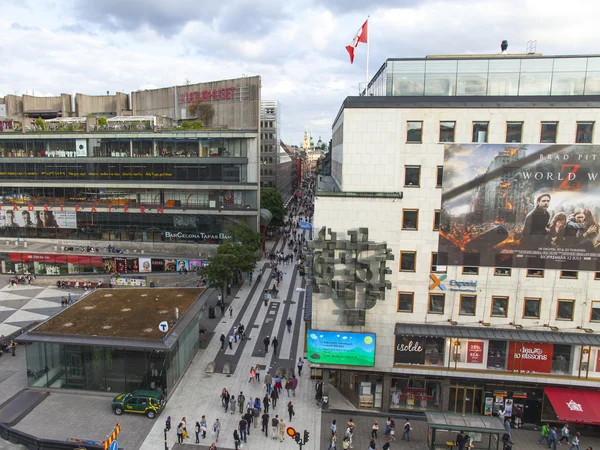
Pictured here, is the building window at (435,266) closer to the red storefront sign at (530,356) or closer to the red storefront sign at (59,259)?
the red storefront sign at (530,356)

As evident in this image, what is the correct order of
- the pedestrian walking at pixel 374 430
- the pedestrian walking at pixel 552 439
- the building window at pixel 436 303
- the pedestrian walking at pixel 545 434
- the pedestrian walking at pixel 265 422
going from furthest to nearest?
the building window at pixel 436 303, the pedestrian walking at pixel 265 422, the pedestrian walking at pixel 545 434, the pedestrian walking at pixel 374 430, the pedestrian walking at pixel 552 439

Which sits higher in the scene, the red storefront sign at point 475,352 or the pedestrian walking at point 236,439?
the red storefront sign at point 475,352

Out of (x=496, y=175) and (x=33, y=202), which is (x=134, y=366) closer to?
(x=496, y=175)

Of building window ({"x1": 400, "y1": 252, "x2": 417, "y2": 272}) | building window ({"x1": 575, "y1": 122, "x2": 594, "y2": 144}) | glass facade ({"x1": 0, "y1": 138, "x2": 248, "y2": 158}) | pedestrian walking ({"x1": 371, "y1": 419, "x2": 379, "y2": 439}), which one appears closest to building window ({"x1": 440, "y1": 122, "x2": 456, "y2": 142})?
building window ({"x1": 575, "y1": 122, "x2": 594, "y2": 144})

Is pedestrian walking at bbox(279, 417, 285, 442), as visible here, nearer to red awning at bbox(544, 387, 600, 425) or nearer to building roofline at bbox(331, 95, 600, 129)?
red awning at bbox(544, 387, 600, 425)

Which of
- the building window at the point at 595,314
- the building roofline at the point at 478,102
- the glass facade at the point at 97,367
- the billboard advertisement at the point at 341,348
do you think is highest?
the building roofline at the point at 478,102

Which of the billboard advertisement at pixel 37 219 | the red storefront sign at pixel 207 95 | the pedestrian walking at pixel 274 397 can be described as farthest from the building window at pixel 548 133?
the billboard advertisement at pixel 37 219
